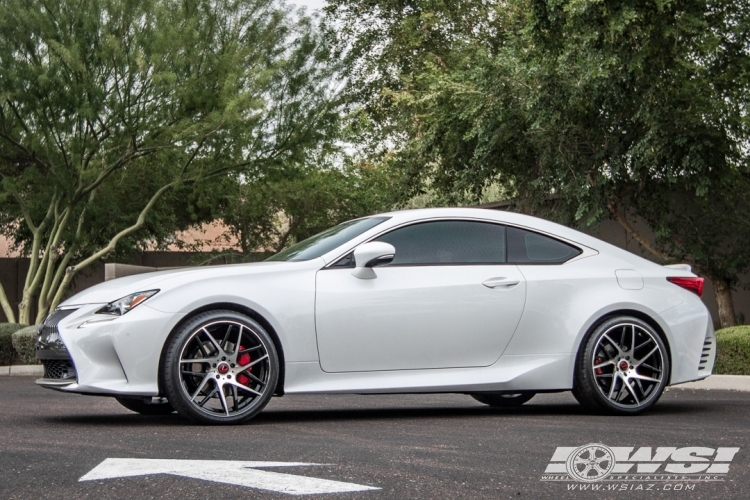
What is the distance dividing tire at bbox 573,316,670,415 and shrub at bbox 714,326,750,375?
182 inches

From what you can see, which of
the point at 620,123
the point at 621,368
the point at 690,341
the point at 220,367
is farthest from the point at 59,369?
Result: the point at 620,123

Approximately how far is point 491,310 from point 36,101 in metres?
14.9

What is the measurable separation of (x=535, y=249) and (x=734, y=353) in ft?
17.2

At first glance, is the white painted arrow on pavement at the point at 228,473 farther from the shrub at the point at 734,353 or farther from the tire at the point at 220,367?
the shrub at the point at 734,353

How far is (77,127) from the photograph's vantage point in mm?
21469

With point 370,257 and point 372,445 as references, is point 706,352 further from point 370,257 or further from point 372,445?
point 372,445

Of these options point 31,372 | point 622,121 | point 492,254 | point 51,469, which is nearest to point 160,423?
point 51,469

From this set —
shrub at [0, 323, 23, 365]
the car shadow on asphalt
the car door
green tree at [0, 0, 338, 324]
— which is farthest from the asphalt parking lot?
green tree at [0, 0, 338, 324]

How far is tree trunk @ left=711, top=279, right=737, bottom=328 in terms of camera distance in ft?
60.8

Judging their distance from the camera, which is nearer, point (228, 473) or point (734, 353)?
point (228, 473)

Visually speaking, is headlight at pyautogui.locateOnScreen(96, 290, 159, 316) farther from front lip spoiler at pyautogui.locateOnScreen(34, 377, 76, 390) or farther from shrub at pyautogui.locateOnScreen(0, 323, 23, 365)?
shrub at pyautogui.locateOnScreen(0, 323, 23, 365)

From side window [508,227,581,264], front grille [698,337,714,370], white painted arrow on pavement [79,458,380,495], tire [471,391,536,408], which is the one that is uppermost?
side window [508,227,581,264]

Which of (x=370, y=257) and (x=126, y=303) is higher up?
(x=370, y=257)

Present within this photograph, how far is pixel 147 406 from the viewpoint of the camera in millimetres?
8367
